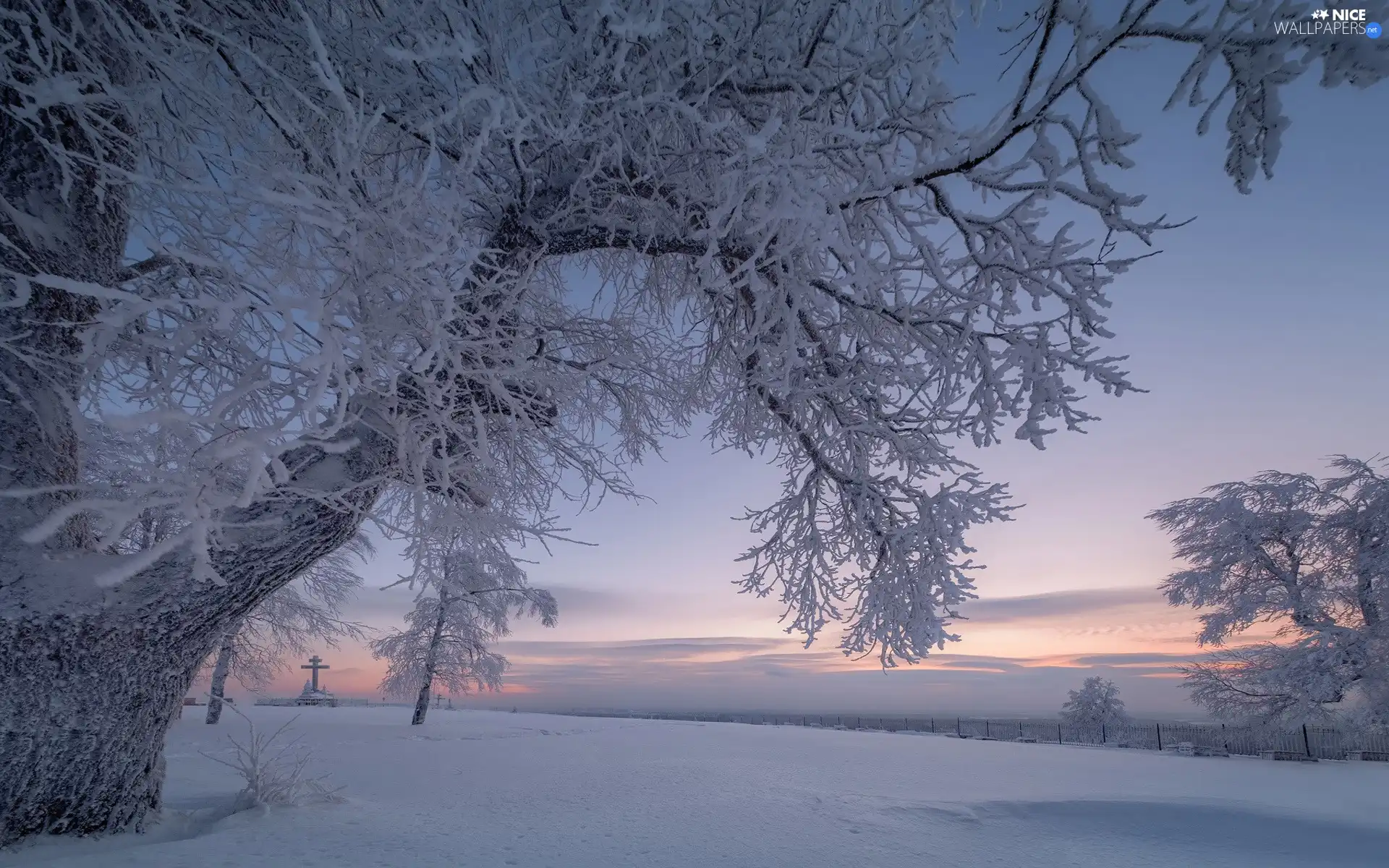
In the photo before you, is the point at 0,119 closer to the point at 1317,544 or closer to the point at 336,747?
the point at 336,747

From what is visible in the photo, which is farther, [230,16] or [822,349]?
[822,349]

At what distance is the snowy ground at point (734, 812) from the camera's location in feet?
16.0

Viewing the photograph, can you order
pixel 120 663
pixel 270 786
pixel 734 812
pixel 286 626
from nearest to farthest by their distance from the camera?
pixel 120 663 < pixel 270 786 < pixel 734 812 < pixel 286 626

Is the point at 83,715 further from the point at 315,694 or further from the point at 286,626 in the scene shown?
the point at 315,694

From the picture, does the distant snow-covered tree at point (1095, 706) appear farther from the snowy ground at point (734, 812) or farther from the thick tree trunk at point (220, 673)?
the thick tree trunk at point (220, 673)

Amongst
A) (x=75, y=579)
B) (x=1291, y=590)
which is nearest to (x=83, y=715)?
(x=75, y=579)

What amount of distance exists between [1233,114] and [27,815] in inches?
313

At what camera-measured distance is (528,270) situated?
4535 millimetres

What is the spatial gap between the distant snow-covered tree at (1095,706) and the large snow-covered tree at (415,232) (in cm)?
2977

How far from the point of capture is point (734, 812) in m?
6.92

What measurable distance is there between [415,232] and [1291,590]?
25810 mm

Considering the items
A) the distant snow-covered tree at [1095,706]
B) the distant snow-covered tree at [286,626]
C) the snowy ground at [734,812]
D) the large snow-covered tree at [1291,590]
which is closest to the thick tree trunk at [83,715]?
the snowy ground at [734,812]

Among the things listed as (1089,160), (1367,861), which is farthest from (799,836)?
(1367,861)

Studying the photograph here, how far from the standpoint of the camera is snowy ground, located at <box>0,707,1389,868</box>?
488cm
